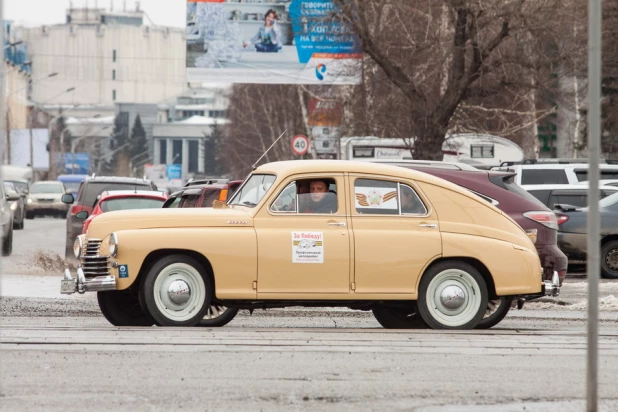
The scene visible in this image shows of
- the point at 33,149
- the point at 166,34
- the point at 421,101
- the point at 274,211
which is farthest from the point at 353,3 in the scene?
the point at 166,34

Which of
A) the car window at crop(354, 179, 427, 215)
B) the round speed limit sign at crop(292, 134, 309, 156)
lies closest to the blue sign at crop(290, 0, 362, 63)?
the round speed limit sign at crop(292, 134, 309, 156)

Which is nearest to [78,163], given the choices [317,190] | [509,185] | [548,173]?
[548,173]

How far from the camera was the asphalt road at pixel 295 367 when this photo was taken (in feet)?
24.9

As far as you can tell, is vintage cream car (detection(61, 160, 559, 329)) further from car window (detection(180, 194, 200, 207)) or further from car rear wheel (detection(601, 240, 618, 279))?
car rear wheel (detection(601, 240, 618, 279))

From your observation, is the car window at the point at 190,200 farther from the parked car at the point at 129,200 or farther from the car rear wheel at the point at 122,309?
the car rear wheel at the point at 122,309

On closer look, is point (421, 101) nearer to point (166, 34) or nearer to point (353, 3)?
point (353, 3)

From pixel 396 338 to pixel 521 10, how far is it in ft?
71.2

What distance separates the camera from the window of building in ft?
128

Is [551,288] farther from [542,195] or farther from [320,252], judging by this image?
[542,195]

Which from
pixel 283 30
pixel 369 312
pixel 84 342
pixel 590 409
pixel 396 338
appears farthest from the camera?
pixel 283 30

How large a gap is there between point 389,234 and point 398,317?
129 centimetres

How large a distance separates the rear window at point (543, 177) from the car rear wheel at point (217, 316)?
608 inches

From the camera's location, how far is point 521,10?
103 ft

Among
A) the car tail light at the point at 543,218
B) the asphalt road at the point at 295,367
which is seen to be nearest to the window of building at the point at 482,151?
the car tail light at the point at 543,218
